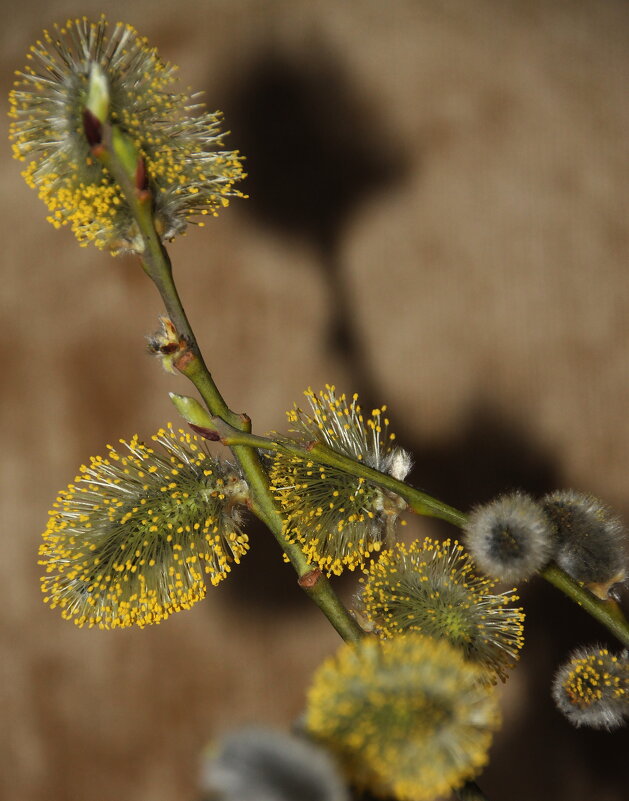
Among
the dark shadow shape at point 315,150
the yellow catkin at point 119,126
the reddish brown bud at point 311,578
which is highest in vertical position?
the dark shadow shape at point 315,150

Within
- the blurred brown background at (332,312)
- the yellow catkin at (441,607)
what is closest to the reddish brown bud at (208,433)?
the yellow catkin at (441,607)

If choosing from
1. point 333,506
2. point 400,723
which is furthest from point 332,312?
point 400,723

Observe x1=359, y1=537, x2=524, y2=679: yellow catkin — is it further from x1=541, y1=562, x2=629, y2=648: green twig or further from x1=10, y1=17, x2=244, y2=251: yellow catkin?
x1=10, y1=17, x2=244, y2=251: yellow catkin

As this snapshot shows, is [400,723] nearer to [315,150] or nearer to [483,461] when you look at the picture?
[483,461]

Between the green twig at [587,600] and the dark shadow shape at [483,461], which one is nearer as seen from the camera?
the green twig at [587,600]

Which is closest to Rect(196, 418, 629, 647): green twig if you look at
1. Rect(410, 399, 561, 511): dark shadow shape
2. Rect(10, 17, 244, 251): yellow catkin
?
Rect(10, 17, 244, 251): yellow catkin

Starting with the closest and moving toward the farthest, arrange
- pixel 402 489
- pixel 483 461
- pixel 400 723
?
pixel 400 723, pixel 402 489, pixel 483 461

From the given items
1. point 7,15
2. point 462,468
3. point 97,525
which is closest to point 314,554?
point 97,525

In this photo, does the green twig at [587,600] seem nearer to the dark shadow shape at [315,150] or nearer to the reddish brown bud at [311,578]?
the reddish brown bud at [311,578]
